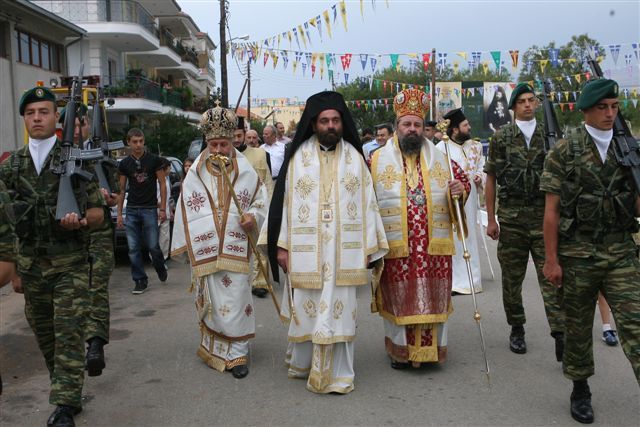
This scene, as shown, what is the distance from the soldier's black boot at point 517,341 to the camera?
234 inches

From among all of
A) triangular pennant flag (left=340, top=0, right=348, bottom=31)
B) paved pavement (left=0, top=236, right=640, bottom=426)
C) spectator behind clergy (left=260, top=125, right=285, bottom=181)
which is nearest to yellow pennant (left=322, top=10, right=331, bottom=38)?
triangular pennant flag (left=340, top=0, right=348, bottom=31)

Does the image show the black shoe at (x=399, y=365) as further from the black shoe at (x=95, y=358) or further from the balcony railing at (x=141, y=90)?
the balcony railing at (x=141, y=90)

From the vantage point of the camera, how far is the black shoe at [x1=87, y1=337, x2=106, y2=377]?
16.2ft

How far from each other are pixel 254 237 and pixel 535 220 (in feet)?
8.10

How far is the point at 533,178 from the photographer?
5.77 metres

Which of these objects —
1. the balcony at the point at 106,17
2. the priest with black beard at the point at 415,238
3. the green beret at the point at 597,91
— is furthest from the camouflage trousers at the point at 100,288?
the balcony at the point at 106,17

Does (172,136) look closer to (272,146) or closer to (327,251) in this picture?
(272,146)

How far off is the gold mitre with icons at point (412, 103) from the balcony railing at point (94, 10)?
89.7 ft

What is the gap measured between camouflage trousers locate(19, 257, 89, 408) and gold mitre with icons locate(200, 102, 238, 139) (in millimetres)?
1868

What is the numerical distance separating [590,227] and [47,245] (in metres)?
3.54

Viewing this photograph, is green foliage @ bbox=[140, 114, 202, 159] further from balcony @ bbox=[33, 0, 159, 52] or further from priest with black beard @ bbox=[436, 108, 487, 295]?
priest with black beard @ bbox=[436, 108, 487, 295]

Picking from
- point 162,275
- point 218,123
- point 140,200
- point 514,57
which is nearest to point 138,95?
point 514,57

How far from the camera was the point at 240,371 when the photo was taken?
18.1 ft

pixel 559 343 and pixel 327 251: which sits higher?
pixel 327 251
